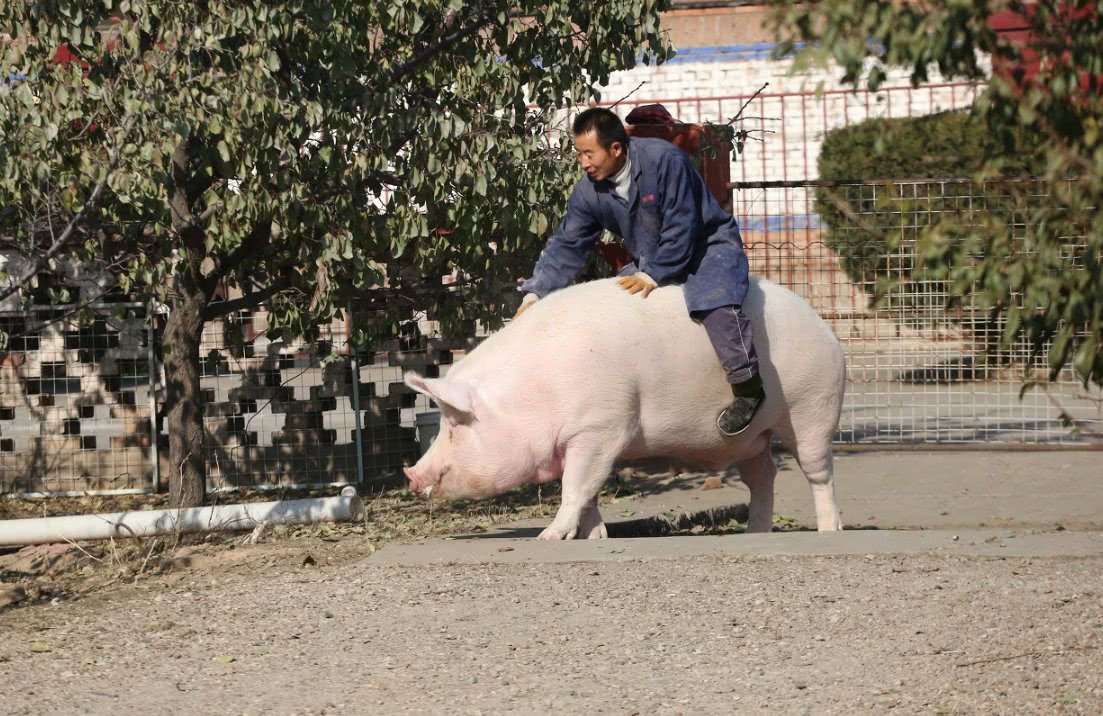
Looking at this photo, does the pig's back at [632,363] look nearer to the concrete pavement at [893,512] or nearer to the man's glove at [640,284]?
the man's glove at [640,284]

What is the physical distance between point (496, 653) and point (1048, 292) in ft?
6.89

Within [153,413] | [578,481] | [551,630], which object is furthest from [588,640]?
[153,413]

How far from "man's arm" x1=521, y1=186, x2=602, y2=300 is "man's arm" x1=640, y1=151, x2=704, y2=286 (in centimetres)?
43

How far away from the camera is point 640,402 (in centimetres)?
596

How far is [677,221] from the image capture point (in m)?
5.86

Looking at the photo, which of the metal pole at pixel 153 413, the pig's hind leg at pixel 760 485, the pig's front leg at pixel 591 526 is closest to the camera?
the pig's front leg at pixel 591 526

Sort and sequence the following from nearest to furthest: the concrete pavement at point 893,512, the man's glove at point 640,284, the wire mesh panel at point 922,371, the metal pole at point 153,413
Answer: the concrete pavement at point 893,512 → the man's glove at point 640,284 → the metal pole at point 153,413 → the wire mesh panel at point 922,371

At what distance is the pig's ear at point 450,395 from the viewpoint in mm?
5867

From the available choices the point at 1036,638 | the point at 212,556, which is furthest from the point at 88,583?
the point at 1036,638

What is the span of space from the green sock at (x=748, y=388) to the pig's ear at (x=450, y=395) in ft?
3.60

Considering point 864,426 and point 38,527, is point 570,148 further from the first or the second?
point 864,426

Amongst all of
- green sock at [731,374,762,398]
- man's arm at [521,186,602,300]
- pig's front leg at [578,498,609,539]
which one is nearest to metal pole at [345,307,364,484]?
man's arm at [521,186,602,300]

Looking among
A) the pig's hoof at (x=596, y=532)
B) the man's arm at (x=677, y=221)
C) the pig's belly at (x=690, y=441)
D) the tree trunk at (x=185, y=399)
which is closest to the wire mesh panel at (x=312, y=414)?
the tree trunk at (x=185, y=399)

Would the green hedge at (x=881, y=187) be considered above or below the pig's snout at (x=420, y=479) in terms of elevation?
above
